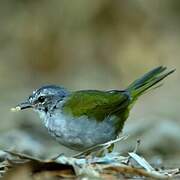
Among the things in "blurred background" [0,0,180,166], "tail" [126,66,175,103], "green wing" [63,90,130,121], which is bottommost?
"green wing" [63,90,130,121]

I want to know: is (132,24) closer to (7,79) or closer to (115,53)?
(115,53)

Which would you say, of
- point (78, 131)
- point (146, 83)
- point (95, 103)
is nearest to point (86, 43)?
point (146, 83)

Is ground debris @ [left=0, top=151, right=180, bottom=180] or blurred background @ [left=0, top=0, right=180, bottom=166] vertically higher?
blurred background @ [left=0, top=0, right=180, bottom=166]

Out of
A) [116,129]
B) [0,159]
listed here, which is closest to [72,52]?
[116,129]

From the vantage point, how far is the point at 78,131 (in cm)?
711

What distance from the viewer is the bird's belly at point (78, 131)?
7074mm

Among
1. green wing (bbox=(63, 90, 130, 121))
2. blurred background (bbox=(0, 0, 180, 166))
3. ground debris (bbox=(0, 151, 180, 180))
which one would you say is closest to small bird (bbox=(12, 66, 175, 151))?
green wing (bbox=(63, 90, 130, 121))

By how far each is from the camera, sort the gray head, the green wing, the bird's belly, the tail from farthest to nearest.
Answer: the tail, the gray head, the green wing, the bird's belly

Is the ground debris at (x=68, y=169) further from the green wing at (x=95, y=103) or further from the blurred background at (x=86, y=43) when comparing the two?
the blurred background at (x=86, y=43)

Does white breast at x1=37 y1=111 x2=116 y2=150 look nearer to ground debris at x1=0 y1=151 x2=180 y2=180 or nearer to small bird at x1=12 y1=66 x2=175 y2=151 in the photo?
small bird at x1=12 y1=66 x2=175 y2=151

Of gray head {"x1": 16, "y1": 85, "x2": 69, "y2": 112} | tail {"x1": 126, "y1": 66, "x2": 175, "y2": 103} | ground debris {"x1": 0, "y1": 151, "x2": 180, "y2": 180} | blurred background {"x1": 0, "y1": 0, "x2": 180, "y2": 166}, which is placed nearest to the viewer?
ground debris {"x1": 0, "y1": 151, "x2": 180, "y2": 180}

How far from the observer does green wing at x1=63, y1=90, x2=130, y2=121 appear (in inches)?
292

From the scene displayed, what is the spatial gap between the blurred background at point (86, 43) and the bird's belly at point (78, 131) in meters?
5.22

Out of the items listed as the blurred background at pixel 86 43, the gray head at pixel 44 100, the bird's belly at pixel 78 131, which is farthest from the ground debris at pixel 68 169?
the blurred background at pixel 86 43
